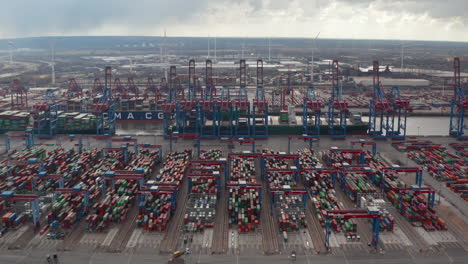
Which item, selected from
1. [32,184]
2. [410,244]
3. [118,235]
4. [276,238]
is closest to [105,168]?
[32,184]

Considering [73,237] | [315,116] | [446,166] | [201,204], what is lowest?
[73,237]

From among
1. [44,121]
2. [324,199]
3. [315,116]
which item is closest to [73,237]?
[324,199]

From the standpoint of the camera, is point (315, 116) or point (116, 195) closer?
point (116, 195)

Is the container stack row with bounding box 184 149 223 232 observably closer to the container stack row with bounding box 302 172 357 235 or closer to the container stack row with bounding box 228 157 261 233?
the container stack row with bounding box 228 157 261 233

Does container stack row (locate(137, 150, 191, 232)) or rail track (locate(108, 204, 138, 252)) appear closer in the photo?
rail track (locate(108, 204, 138, 252))

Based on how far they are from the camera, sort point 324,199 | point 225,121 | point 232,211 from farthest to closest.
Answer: point 225,121 → point 324,199 → point 232,211

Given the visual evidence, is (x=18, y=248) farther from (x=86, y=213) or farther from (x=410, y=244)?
(x=410, y=244)

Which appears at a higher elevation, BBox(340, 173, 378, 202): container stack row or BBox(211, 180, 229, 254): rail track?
BBox(340, 173, 378, 202): container stack row

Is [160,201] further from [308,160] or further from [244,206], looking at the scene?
[308,160]

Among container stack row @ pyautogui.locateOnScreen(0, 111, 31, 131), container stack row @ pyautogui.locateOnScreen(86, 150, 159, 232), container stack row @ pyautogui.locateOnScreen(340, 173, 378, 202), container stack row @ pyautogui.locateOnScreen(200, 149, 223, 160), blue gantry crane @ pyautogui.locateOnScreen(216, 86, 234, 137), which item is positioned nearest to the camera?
container stack row @ pyautogui.locateOnScreen(86, 150, 159, 232)

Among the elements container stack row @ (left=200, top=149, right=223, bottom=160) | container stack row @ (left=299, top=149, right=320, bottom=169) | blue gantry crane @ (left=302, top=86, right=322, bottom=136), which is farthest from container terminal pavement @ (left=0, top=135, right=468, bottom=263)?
blue gantry crane @ (left=302, top=86, right=322, bottom=136)
